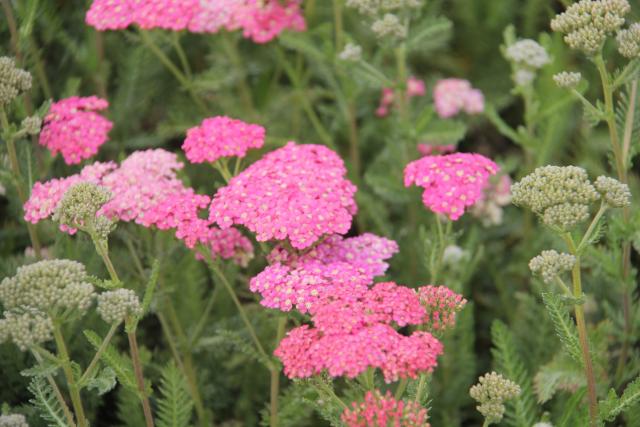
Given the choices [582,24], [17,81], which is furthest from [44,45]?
[582,24]

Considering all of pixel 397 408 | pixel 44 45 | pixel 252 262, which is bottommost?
pixel 252 262

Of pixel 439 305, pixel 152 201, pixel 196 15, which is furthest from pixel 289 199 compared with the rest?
pixel 196 15

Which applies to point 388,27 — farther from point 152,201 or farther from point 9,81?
point 9,81

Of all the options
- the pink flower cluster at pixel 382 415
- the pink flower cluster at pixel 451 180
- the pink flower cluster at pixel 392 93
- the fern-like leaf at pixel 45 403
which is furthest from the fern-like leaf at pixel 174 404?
the pink flower cluster at pixel 392 93

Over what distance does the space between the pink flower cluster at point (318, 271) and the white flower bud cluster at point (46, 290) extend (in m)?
0.55

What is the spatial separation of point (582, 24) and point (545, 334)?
4.73 ft

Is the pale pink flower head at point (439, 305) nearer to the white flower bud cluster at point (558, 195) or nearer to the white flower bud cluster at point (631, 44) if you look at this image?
the white flower bud cluster at point (558, 195)

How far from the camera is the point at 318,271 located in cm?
262

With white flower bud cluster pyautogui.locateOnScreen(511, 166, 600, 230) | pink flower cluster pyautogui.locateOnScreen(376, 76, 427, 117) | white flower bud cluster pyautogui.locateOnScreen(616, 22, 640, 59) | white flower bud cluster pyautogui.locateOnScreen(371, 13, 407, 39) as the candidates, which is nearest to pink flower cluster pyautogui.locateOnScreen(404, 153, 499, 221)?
white flower bud cluster pyautogui.locateOnScreen(511, 166, 600, 230)

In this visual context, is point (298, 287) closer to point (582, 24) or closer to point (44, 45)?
point (582, 24)

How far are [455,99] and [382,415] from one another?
252 cm

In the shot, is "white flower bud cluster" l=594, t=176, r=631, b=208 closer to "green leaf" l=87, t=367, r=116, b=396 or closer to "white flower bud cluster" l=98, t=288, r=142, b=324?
"white flower bud cluster" l=98, t=288, r=142, b=324

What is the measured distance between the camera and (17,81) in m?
2.93

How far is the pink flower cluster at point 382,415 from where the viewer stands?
2.23m
